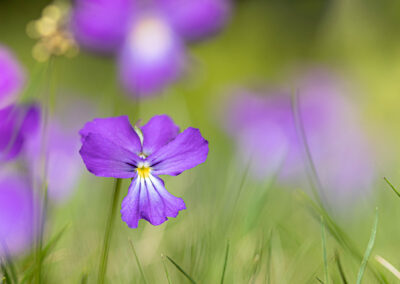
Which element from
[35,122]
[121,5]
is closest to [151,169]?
[35,122]

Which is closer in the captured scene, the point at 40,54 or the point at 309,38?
the point at 40,54

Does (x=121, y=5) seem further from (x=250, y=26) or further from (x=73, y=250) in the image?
(x=250, y=26)

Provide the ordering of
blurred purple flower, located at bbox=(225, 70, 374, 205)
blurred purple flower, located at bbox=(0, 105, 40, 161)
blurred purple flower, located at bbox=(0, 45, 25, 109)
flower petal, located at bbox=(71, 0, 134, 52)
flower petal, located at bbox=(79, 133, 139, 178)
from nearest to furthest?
flower petal, located at bbox=(79, 133, 139, 178)
blurred purple flower, located at bbox=(0, 105, 40, 161)
blurred purple flower, located at bbox=(0, 45, 25, 109)
blurred purple flower, located at bbox=(225, 70, 374, 205)
flower petal, located at bbox=(71, 0, 134, 52)

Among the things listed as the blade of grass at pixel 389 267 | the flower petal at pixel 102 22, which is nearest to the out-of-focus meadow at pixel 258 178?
the blade of grass at pixel 389 267

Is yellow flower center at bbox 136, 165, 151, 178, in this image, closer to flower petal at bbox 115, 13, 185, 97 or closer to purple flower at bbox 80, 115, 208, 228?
purple flower at bbox 80, 115, 208, 228

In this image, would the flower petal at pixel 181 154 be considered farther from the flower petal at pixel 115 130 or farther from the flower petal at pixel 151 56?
the flower petal at pixel 151 56

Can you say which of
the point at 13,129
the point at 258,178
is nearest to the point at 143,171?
the point at 13,129

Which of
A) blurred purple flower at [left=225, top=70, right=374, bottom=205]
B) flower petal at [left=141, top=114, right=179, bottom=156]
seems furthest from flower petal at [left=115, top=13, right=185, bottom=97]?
flower petal at [left=141, top=114, right=179, bottom=156]
